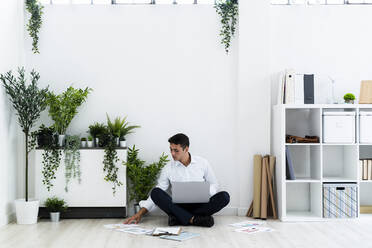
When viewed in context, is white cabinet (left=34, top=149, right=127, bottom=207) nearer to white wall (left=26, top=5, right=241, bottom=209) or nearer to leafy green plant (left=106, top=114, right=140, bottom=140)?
leafy green plant (left=106, top=114, right=140, bottom=140)

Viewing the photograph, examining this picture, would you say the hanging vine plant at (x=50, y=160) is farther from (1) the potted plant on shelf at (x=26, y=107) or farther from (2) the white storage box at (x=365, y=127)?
(2) the white storage box at (x=365, y=127)

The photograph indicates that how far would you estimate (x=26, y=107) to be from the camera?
4738mm

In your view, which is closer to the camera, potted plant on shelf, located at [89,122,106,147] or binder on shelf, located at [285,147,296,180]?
binder on shelf, located at [285,147,296,180]

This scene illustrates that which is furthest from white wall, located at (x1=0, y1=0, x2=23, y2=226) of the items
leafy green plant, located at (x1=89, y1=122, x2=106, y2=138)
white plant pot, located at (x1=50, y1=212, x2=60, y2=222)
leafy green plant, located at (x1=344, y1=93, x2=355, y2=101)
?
leafy green plant, located at (x1=344, y1=93, x2=355, y2=101)

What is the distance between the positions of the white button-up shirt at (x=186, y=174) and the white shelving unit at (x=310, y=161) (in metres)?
0.81

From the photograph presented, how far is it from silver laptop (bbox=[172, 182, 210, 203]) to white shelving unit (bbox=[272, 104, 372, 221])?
94cm

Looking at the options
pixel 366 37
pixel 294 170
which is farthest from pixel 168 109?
pixel 366 37

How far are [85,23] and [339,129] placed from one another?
3.30 m

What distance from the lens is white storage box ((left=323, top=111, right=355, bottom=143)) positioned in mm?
4816

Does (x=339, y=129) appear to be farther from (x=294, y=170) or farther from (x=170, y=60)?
(x=170, y=60)

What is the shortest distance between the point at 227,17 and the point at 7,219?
11.5 ft

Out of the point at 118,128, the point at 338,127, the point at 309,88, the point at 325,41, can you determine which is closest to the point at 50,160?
the point at 118,128

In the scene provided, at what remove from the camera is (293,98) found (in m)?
4.88

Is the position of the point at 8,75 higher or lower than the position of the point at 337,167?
higher
